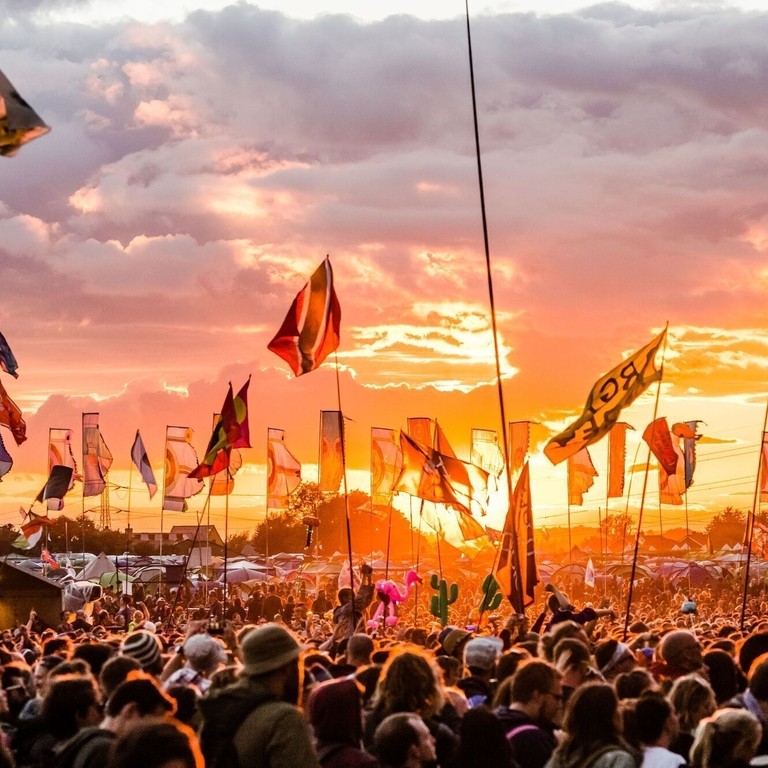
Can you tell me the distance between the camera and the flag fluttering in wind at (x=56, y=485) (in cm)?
3769

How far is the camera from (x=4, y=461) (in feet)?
114

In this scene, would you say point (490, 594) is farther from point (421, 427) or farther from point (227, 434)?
point (421, 427)

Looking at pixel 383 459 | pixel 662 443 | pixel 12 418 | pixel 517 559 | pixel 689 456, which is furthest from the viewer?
pixel 689 456

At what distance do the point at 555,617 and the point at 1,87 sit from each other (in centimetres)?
874

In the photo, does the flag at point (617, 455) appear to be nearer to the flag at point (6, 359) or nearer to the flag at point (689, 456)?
the flag at point (689, 456)

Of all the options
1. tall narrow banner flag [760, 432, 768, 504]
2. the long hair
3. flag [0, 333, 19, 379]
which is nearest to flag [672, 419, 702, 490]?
tall narrow banner flag [760, 432, 768, 504]

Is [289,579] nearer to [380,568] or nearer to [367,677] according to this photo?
[380,568]

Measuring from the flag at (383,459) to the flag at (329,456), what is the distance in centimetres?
192

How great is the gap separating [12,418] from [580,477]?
59.2 ft

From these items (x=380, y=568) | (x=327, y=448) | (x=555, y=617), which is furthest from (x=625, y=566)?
(x=555, y=617)

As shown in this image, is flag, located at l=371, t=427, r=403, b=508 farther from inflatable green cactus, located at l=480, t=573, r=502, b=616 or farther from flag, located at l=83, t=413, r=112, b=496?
inflatable green cactus, located at l=480, t=573, r=502, b=616

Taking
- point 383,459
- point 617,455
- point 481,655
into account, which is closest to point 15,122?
point 481,655

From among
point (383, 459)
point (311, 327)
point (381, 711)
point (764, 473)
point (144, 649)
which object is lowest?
point (381, 711)

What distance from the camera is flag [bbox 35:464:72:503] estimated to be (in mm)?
37688
